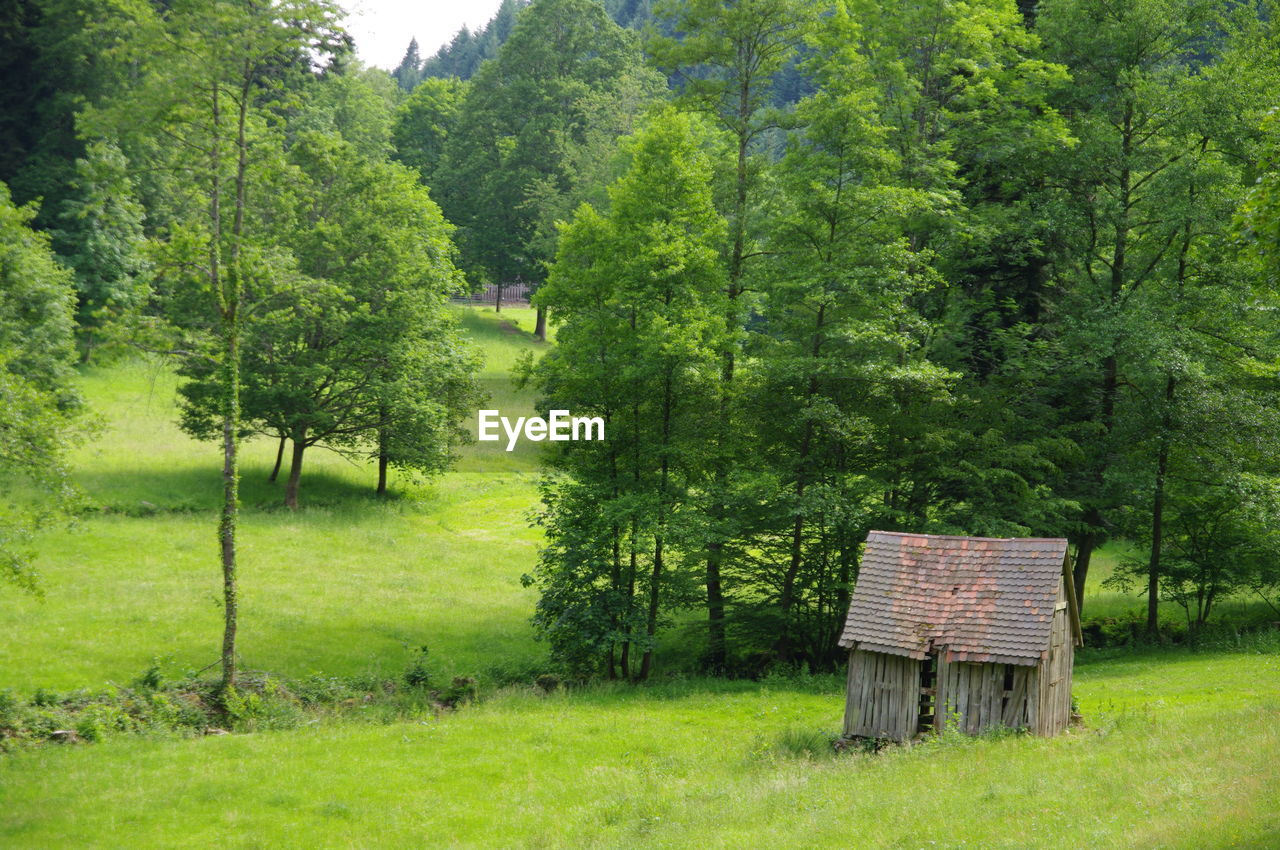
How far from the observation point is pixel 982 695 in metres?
23.2

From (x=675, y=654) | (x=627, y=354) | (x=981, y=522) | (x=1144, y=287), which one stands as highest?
(x=1144, y=287)

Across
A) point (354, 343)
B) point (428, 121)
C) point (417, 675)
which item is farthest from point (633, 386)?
point (428, 121)

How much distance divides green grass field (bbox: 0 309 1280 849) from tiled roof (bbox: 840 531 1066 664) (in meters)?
2.28

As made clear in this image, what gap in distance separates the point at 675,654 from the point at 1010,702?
16.1 metres

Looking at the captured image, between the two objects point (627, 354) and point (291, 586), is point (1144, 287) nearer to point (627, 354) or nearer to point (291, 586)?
point (627, 354)

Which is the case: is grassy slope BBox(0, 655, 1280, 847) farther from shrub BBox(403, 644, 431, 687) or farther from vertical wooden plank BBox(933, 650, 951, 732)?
shrub BBox(403, 644, 431, 687)

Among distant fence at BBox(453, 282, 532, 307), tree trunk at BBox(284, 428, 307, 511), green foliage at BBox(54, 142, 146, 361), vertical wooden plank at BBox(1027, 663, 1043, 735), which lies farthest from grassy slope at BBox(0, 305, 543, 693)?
distant fence at BBox(453, 282, 532, 307)

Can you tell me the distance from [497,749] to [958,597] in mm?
11266

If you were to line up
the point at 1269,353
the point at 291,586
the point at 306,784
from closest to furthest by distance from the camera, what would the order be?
the point at 306,784, the point at 1269,353, the point at 291,586

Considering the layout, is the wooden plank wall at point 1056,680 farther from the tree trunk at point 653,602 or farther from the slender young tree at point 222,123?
the slender young tree at point 222,123

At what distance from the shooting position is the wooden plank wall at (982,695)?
2283 cm

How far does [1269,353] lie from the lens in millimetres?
35812

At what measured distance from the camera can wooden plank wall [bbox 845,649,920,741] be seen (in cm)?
2408

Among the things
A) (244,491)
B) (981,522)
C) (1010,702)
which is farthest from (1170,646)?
(244,491)
